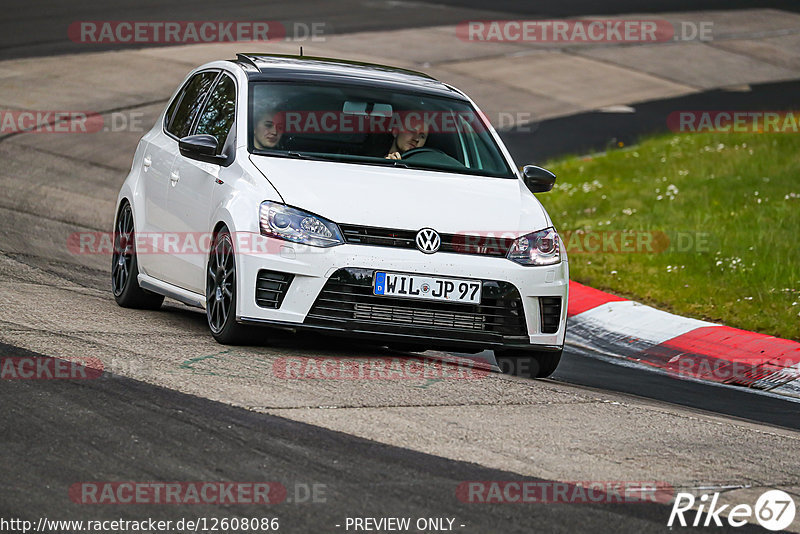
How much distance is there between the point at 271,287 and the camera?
7.41 meters

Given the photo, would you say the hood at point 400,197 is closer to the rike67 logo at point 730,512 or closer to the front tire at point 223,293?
the front tire at point 223,293

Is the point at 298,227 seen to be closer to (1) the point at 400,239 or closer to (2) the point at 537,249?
(1) the point at 400,239

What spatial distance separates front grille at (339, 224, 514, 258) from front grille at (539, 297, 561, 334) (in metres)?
0.48

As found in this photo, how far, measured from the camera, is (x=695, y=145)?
1811cm

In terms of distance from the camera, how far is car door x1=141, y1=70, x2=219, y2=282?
8.79 m

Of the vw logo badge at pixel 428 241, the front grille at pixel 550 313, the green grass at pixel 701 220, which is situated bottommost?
the green grass at pixel 701 220

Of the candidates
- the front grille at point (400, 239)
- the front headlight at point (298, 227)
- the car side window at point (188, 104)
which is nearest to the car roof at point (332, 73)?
the car side window at point (188, 104)

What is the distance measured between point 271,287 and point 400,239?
75 centimetres

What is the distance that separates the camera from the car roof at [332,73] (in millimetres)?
8688

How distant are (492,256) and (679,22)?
84.5 ft

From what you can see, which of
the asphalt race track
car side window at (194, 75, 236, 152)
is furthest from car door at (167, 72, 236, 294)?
the asphalt race track

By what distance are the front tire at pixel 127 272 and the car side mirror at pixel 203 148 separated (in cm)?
129

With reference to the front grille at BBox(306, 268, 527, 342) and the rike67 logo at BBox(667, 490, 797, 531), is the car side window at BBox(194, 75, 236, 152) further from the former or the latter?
the rike67 logo at BBox(667, 490, 797, 531)

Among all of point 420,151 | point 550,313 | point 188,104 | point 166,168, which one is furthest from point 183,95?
point 550,313
